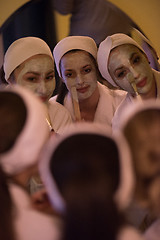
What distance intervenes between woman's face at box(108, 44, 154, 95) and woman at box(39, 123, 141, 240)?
2.37 ft

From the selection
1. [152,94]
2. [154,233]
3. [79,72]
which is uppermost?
[79,72]

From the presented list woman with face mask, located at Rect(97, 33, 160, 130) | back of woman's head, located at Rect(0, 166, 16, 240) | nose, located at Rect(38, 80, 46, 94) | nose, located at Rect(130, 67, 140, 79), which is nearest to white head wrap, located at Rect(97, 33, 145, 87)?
woman with face mask, located at Rect(97, 33, 160, 130)

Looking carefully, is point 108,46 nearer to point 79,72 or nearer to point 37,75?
point 79,72

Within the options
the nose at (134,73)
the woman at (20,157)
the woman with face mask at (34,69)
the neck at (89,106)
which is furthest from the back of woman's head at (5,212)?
the neck at (89,106)

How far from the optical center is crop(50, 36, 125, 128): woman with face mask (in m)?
1.27

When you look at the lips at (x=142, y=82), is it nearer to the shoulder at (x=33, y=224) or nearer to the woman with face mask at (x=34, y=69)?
the woman with face mask at (x=34, y=69)

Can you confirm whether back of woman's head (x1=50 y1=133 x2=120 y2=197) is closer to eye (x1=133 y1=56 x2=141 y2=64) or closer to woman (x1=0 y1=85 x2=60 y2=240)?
woman (x1=0 y1=85 x2=60 y2=240)

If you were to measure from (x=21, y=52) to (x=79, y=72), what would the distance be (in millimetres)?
231

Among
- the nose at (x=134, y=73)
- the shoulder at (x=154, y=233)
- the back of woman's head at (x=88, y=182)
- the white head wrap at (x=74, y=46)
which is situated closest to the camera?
the back of woman's head at (x=88, y=182)

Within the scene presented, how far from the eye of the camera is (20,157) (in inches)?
20.4

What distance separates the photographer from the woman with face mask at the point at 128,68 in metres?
1.19

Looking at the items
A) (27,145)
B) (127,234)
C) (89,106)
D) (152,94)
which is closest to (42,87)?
→ (89,106)

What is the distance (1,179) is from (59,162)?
0.34 feet

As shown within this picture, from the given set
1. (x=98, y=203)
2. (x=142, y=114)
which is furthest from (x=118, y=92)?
(x=98, y=203)
